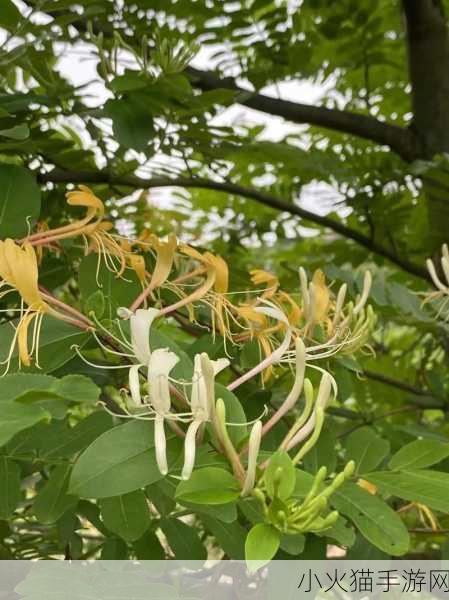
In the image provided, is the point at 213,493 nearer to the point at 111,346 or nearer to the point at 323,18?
the point at 111,346

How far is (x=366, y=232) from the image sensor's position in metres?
1.15

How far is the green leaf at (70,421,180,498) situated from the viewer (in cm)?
33

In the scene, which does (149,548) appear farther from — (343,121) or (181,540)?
(343,121)

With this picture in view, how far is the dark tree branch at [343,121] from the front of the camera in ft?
3.17

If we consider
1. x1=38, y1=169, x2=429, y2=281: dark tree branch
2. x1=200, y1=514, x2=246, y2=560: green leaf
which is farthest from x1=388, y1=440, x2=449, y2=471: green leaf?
x1=38, y1=169, x2=429, y2=281: dark tree branch

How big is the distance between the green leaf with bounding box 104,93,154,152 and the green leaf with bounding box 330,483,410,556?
321 millimetres

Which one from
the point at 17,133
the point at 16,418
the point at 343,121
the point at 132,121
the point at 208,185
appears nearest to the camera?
the point at 16,418

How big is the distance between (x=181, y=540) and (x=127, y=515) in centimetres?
10

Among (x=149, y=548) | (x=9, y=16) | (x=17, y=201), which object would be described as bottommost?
(x=149, y=548)

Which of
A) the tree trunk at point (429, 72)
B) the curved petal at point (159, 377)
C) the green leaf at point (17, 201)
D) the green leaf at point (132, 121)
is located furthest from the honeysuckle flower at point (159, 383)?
the tree trunk at point (429, 72)

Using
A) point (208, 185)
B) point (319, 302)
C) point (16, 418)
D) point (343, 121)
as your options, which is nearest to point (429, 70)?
point (343, 121)

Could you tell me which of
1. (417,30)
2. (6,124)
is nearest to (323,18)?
(417,30)

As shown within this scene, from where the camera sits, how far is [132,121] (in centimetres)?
63

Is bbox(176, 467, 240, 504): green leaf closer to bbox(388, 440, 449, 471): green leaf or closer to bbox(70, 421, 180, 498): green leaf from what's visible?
bbox(70, 421, 180, 498): green leaf
